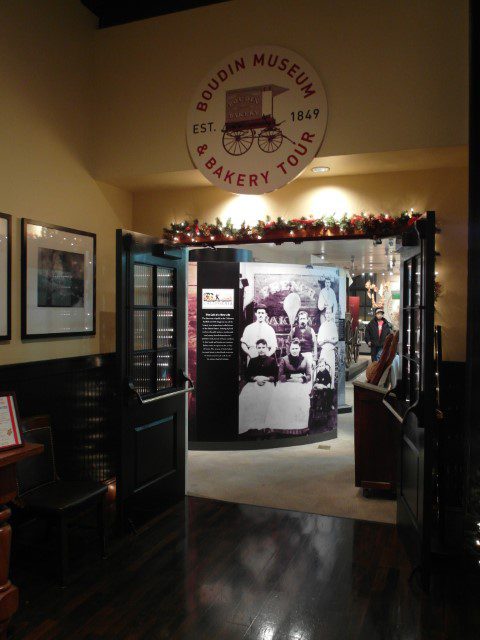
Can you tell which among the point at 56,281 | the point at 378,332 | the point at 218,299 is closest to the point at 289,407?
the point at 218,299

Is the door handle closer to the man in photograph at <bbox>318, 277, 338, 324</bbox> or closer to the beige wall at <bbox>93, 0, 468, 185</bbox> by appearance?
the beige wall at <bbox>93, 0, 468, 185</bbox>

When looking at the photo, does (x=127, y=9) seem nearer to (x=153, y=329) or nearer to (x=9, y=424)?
Answer: (x=153, y=329)

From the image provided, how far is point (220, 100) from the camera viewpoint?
4.15 meters

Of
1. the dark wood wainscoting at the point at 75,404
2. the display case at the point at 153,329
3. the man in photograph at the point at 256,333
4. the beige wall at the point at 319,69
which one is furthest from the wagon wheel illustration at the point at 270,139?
the man in photograph at the point at 256,333

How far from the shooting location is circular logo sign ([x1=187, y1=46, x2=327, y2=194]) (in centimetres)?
392

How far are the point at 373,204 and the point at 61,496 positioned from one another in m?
3.10

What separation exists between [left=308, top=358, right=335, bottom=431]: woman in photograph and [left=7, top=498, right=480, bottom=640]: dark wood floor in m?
2.81

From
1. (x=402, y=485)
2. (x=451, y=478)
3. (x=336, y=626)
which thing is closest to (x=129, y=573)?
(x=336, y=626)

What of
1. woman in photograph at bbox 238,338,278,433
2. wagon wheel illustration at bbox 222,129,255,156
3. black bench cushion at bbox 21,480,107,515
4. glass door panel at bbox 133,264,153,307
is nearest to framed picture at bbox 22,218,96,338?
glass door panel at bbox 133,264,153,307

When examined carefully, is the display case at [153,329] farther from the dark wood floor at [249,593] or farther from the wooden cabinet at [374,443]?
the wooden cabinet at [374,443]

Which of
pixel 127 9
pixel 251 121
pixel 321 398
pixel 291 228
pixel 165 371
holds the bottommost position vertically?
pixel 321 398

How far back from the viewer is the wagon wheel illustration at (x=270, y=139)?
4.00 m

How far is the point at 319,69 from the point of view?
12.8 ft

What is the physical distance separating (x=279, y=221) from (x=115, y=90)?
1780 millimetres
